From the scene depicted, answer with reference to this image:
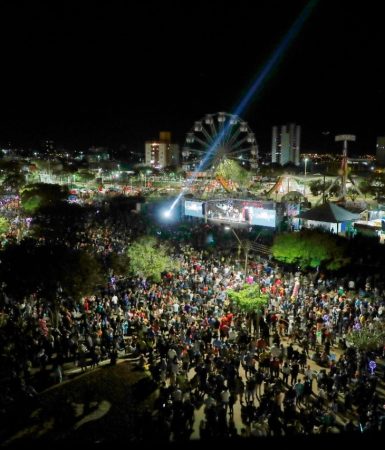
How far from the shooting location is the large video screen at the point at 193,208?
31.5 m

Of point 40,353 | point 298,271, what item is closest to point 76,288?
point 40,353

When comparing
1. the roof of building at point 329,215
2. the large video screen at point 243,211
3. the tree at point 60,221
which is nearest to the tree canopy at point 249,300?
the roof of building at point 329,215

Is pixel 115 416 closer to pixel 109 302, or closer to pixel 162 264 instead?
pixel 109 302

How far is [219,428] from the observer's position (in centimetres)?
840

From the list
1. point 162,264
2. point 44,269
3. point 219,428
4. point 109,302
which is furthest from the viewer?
point 162,264

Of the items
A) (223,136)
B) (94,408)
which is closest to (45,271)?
(94,408)

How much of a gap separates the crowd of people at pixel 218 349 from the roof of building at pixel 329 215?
809 cm

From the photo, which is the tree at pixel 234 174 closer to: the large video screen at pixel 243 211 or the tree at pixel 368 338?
the large video screen at pixel 243 211

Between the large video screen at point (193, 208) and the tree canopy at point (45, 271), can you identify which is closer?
the tree canopy at point (45, 271)

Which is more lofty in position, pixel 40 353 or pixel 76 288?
pixel 76 288

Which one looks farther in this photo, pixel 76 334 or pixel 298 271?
pixel 298 271

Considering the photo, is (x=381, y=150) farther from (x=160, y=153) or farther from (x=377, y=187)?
(x=377, y=187)

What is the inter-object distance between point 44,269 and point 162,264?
5.65m

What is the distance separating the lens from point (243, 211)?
29.3m
